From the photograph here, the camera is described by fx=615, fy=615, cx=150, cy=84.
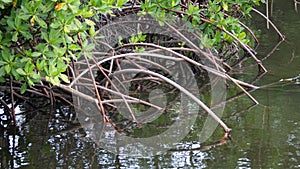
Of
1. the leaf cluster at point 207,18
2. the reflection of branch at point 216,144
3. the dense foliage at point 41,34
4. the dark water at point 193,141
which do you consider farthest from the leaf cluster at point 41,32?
the leaf cluster at point 207,18

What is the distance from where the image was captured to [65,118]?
3947 millimetres

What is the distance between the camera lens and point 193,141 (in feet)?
11.4

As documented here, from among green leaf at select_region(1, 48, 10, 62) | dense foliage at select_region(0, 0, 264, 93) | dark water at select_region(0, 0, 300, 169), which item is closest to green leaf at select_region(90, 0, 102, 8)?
dense foliage at select_region(0, 0, 264, 93)

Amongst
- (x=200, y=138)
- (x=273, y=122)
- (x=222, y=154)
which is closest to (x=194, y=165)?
(x=222, y=154)

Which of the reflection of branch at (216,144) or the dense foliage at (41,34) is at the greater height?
the dense foliage at (41,34)

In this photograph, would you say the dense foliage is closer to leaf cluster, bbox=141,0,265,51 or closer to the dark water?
the dark water

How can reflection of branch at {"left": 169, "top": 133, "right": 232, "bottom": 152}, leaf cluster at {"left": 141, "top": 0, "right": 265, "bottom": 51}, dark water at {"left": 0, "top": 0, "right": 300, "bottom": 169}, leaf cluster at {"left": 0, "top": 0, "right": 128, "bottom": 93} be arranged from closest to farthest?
leaf cluster at {"left": 0, "top": 0, "right": 128, "bottom": 93} < dark water at {"left": 0, "top": 0, "right": 300, "bottom": 169} < reflection of branch at {"left": 169, "top": 133, "right": 232, "bottom": 152} < leaf cluster at {"left": 141, "top": 0, "right": 265, "bottom": 51}

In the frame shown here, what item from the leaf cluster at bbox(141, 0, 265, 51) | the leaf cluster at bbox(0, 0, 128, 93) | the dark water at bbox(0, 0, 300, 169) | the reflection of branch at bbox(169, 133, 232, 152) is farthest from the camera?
the leaf cluster at bbox(141, 0, 265, 51)

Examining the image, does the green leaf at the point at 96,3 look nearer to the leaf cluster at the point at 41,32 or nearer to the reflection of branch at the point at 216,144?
the leaf cluster at the point at 41,32

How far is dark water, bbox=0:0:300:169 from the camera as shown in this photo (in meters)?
3.13

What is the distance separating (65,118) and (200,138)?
0.94 metres

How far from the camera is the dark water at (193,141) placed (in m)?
3.13

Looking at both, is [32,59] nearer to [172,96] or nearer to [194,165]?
[194,165]

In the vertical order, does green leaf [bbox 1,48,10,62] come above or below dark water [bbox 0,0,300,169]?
above
